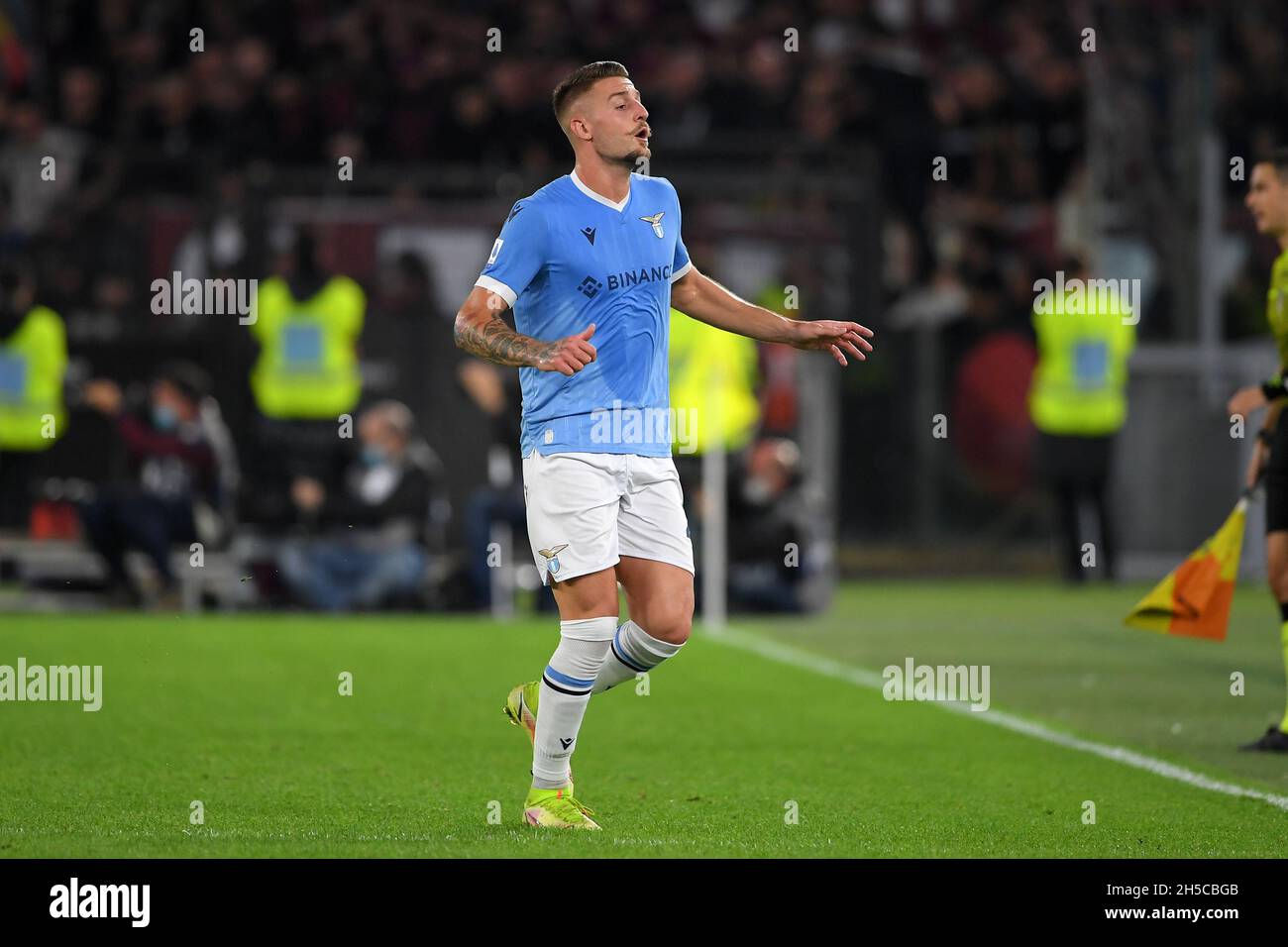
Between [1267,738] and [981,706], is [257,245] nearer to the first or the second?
[981,706]

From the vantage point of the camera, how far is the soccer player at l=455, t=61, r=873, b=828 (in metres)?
7.02

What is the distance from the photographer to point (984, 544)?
19641 mm

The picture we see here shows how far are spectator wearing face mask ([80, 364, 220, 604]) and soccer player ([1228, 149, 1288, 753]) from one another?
8.95 metres

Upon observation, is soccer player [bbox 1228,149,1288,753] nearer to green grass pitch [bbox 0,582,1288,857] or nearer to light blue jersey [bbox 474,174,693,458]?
green grass pitch [bbox 0,582,1288,857]

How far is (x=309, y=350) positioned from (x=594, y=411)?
10.2 m

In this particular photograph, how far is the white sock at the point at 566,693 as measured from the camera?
7055 millimetres

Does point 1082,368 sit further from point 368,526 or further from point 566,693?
point 566,693

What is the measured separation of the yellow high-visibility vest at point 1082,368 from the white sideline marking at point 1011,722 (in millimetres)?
4829

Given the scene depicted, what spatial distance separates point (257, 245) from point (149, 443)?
7.45ft

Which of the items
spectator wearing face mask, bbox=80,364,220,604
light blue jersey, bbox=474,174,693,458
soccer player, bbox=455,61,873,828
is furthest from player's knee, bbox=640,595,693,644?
spectator wearing face mask, bbox=80,364,220,604

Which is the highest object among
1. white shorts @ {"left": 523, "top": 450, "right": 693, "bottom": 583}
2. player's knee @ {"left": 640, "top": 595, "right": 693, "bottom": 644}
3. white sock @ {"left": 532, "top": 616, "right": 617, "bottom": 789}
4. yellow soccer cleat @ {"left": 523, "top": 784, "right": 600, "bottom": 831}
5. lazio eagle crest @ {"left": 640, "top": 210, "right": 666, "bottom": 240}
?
lazio eagle crest @ {"left": 640, "top": 210, "right": 666, "bottom": 240}
